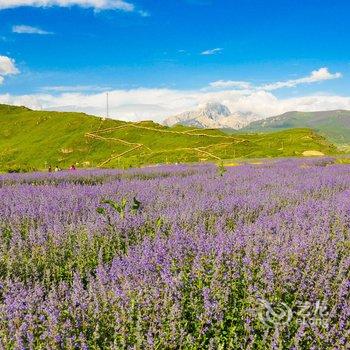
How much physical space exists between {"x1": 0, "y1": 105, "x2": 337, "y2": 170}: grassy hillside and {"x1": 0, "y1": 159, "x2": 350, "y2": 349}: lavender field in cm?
4170

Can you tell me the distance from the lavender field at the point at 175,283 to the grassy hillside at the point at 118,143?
41.7m

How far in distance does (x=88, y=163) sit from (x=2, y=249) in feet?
173

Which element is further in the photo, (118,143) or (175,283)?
(118,143)

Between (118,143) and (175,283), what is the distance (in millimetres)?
63611

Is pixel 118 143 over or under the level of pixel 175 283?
over

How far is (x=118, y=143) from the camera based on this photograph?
217 ft

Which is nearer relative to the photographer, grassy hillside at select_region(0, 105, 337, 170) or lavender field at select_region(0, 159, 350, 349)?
lavender field at select_region(0, 159, 350, 349)

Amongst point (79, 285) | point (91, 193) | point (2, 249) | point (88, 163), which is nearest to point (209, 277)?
point (79, 285)

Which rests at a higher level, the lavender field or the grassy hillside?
the grassy hillside

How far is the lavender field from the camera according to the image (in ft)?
9.43

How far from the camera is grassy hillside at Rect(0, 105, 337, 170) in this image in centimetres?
5525

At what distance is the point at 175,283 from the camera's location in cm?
335

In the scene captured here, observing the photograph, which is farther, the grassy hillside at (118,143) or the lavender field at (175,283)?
the grassy hillside at (118,143)

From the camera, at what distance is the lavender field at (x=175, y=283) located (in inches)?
113
